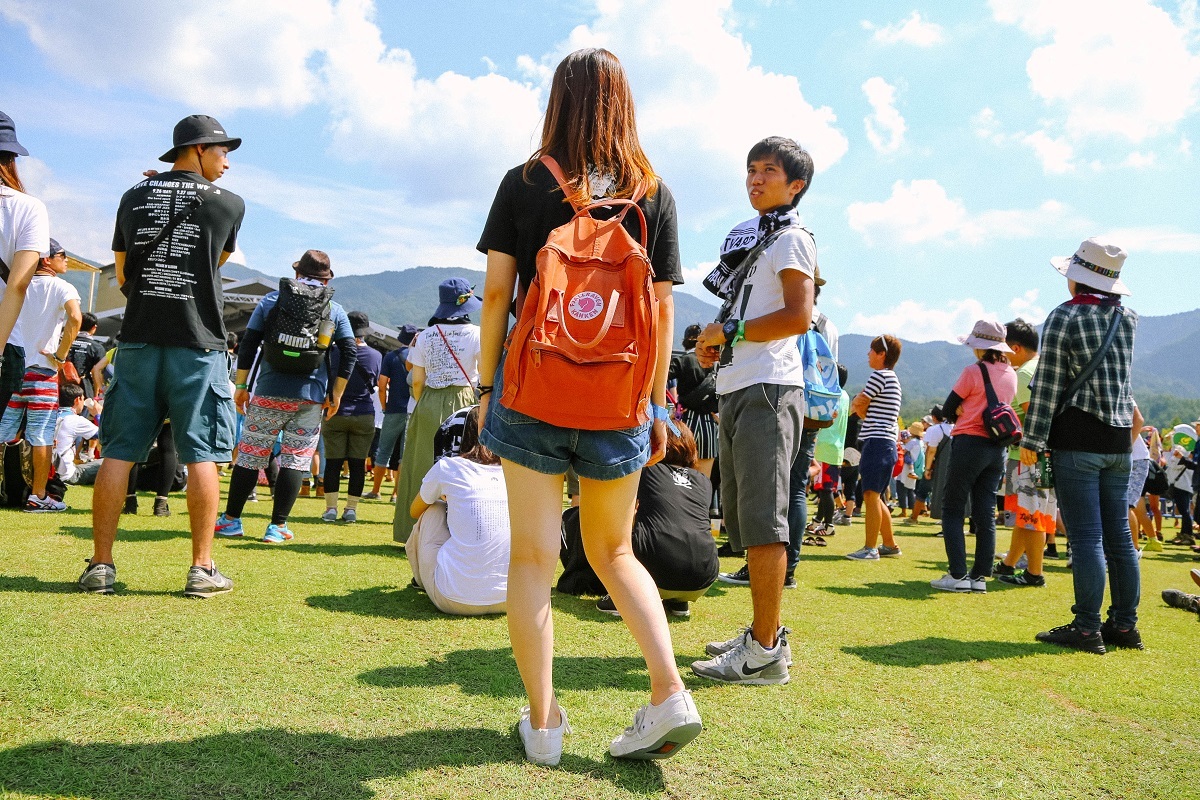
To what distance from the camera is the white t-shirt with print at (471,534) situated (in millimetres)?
4020

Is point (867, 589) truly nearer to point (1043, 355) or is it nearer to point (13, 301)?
point (1043, 355)

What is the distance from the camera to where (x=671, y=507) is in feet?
14.4

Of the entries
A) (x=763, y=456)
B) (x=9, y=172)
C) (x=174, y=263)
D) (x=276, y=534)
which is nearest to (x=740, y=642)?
(x=763, y=456)

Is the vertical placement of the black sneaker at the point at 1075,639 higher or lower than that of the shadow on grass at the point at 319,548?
higher

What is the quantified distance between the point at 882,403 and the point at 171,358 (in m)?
5.92

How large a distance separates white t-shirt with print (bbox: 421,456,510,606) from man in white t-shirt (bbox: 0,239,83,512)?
4051mm

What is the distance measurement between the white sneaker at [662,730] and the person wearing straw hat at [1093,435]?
3156mm

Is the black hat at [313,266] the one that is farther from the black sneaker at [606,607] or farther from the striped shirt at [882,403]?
the striped shirt at [882,403]

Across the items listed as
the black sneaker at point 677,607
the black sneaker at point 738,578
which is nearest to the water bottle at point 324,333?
the black sneaker at point 677,607

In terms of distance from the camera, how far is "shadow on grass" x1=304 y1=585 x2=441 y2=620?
4039mm

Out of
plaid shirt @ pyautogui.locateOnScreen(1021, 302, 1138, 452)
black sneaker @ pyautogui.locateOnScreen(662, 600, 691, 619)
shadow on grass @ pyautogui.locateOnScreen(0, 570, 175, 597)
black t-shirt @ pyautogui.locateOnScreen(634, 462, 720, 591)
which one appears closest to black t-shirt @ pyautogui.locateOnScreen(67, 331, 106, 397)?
shadow on grass @ pyautogui.locateOnScreen(0, 570, 175, 597)

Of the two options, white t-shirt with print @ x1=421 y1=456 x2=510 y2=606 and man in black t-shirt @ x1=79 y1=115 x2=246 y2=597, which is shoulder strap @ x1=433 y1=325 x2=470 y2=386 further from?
man in black t-shirt @ x1=79 y1=115 x2=246 y2=597

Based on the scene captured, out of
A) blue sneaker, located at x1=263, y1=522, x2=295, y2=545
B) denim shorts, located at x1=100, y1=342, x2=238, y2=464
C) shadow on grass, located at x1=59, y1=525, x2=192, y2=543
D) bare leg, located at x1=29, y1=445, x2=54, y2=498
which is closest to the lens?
denim shorts, located at x1=100, y1=342, x2=238, y2=464

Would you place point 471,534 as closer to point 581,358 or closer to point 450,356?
point 581,358
